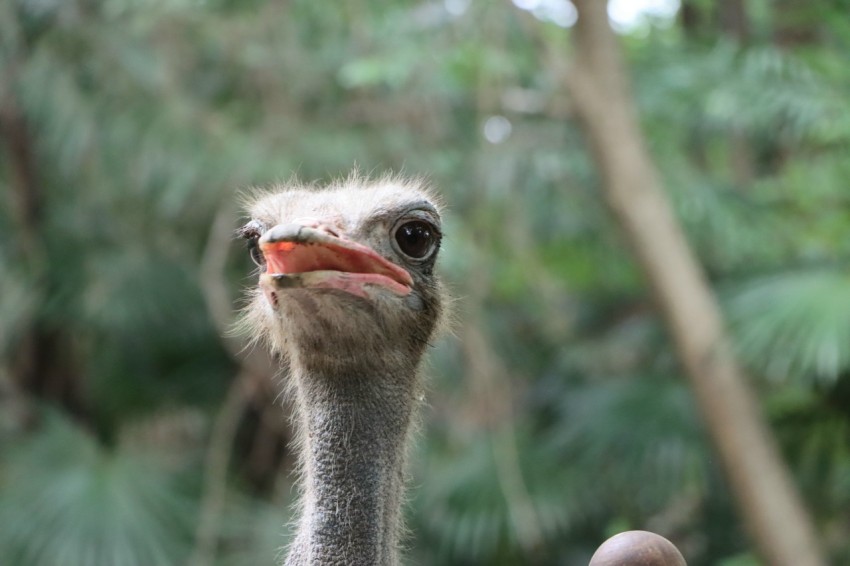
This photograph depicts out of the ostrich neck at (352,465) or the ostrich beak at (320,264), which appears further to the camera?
the ostrich neck at (352,465)

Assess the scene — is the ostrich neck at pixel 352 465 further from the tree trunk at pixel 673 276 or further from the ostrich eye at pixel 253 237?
the tree trunk at pixel 673 276

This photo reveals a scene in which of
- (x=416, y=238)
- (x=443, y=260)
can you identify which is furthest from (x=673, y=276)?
(x=416, y=238)

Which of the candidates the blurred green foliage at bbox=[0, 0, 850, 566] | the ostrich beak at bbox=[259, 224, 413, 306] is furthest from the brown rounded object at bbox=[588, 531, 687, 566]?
the blurred green foliage at bbox=[0, 0, 850, 566]

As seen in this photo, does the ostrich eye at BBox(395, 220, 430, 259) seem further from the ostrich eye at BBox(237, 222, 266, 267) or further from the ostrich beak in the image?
the ostrich eye at BBox(237, 222, 266, 267)

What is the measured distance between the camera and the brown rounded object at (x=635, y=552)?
961 millimetres

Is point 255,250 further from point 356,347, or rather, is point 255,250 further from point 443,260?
A: point 443,260

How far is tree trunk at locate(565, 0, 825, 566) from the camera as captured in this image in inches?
137

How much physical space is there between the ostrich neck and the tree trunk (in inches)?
88.6

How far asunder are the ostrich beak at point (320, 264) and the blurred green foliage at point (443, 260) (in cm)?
188

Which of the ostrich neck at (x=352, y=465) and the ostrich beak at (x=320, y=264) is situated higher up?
the ostrich beak at (x=320, y=264)

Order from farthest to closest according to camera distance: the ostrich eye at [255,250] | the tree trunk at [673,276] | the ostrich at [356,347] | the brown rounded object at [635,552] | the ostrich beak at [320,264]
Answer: the tree trunk at [673,276], the ostrich eye at [255,250], the ostrich at [356,347], the ostrich beak at [320,264], the brown rounded object at [635,552]

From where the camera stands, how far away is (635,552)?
0.96 m

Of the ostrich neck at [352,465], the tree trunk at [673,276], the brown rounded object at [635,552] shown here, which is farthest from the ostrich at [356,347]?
the tree trunk at [673,276]

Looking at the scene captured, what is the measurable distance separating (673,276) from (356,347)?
2436 mm
